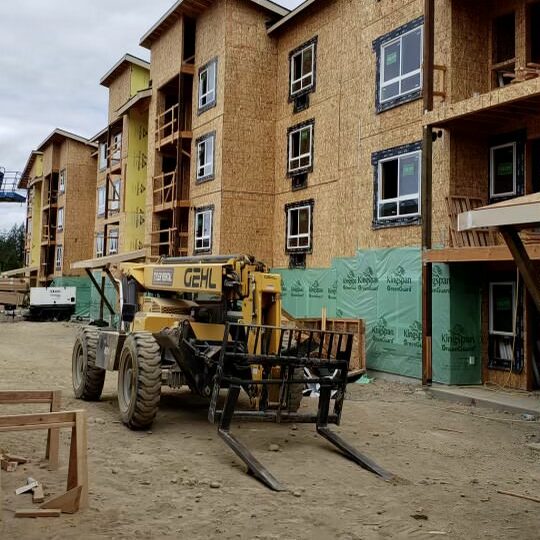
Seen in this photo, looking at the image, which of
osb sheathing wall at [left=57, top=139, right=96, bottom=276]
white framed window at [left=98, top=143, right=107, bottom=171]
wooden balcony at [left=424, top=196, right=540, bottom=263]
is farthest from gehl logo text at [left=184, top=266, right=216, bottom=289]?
osb sheathing wall at [left=57, top=139, right=96, bottom=276]

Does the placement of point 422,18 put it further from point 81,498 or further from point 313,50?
point 81,498

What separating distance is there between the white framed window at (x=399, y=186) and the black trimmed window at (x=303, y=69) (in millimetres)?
6416

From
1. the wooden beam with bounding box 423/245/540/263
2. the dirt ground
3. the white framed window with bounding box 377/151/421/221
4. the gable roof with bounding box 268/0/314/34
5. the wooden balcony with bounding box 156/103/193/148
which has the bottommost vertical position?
the dirt ground

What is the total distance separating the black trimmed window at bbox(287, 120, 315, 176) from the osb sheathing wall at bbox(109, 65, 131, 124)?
15.0 meters

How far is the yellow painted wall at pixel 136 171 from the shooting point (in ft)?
114

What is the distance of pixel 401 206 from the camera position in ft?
54.3

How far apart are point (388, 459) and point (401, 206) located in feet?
30.7

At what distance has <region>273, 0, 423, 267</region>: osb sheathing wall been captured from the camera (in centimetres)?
1709

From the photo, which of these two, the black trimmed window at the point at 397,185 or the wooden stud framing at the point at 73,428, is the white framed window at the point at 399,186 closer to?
the black trimmed window at the point at 397,185

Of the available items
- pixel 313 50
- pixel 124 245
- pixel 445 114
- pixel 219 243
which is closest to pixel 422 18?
pixel 445 114

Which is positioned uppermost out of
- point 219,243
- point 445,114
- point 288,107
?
point 288,107

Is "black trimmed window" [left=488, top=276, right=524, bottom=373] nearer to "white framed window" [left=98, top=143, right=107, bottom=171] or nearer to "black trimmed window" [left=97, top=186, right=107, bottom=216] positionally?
"black trimmed window" [left=97, top=186, right=107, bottom=216]

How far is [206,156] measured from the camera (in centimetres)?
2550

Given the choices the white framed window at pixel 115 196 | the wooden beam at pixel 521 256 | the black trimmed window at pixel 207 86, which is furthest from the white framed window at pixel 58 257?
the wooden beam at pixel 521 256
